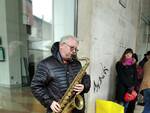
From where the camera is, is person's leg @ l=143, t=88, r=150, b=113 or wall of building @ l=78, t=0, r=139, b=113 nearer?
person's leg @ l=143, t=88, r=150, b=113

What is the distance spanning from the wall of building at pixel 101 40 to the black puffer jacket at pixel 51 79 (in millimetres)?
1185

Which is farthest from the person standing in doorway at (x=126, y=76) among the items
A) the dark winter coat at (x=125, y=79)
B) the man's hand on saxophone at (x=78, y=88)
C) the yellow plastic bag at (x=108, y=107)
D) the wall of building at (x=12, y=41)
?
the man's hand on saxophone at (x=78, y=88)

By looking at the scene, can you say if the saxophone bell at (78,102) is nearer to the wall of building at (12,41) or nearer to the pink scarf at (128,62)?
the pink scarf at (128,62)

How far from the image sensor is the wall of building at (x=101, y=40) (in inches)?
131

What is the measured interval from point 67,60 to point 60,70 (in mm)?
129

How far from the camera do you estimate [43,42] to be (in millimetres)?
3938

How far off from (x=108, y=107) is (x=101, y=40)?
3.67ft

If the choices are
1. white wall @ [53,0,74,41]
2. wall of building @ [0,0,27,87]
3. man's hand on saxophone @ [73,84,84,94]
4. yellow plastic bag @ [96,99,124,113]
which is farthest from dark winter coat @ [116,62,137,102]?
man's hand on saxophone @ [73,84,84,94]

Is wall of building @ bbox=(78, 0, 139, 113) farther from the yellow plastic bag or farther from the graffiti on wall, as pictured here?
the yellow plastic bag

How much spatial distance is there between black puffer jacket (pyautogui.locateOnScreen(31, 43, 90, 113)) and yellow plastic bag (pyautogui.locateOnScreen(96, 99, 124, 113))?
1.33 m

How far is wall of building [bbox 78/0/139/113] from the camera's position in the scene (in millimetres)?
3340

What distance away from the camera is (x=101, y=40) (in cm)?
378

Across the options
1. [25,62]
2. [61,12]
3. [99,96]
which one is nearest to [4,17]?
[25,62]

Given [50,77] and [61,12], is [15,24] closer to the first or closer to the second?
[61,12]
